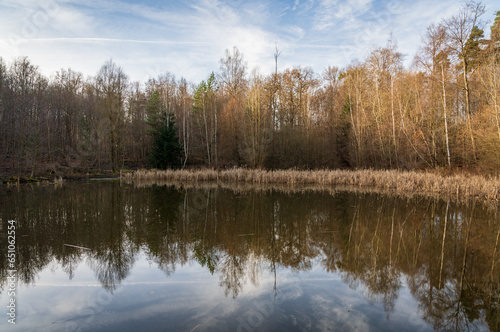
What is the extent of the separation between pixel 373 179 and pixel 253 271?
13.0 meters

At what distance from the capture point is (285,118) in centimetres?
2805

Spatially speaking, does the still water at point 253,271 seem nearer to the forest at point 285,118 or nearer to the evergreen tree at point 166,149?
the forest at point 285,118

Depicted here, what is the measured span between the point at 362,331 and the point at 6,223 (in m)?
8.26

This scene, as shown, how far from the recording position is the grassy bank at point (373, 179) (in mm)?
11650

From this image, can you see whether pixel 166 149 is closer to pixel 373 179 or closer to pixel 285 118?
pixel 285 118

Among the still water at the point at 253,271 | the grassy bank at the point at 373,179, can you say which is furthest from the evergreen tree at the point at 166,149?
the still water at the point at 253,271

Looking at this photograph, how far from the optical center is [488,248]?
5.45 meters

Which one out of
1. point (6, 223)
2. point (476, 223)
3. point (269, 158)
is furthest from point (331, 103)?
point (6, 223)

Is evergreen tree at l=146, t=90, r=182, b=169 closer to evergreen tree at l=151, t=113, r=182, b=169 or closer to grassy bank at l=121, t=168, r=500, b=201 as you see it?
evergreen tree at l=151, t=113, r=182, b=169

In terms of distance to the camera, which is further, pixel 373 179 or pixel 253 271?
pixel 373 179

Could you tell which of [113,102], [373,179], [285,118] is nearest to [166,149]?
[113,102]

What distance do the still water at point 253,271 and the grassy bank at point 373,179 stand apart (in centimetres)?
411

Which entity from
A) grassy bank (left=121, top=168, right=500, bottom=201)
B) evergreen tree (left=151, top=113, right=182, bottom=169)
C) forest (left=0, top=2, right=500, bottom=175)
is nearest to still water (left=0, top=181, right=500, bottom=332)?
grassy bank (left=121, top=168, right=500, bottom=201)

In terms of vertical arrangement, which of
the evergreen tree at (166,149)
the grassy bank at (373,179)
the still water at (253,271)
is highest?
the evergreen tree at (166,149)
